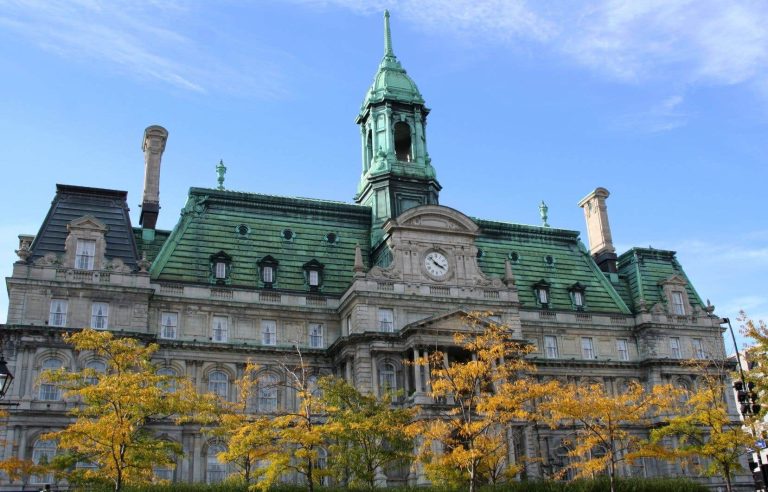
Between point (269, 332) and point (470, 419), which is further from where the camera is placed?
point (269, 332)

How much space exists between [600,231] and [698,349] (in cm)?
1420

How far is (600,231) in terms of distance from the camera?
242 feet

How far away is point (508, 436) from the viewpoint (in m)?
50.8

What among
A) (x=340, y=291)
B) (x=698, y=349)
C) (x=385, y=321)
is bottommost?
(x=698, y=349)

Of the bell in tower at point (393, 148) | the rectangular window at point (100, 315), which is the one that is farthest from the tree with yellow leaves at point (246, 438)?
the bell in tower at point (393, 148)

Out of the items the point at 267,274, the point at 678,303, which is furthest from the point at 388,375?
the point at 678,303

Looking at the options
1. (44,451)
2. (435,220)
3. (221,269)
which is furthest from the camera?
(435,220)

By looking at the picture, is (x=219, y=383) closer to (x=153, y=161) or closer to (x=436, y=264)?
(x=436, y=264)

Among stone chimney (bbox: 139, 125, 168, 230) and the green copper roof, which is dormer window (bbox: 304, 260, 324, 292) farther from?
the green copper roof

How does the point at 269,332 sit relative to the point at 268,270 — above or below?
below

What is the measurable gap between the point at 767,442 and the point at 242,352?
104 ft

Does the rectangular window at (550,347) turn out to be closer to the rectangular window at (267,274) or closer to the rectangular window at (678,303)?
the rectangular window at (678,303)

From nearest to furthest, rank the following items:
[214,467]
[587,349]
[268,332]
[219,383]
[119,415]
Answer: [119,415], [214,467], [219,383], [268,332], [587,349]

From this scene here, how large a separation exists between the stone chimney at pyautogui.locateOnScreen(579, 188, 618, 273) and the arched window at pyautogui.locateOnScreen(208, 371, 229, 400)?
118ft
